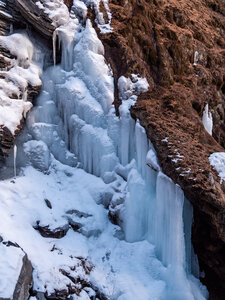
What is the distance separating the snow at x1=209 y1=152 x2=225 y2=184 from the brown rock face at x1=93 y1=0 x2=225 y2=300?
15 cm

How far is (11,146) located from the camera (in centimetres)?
852

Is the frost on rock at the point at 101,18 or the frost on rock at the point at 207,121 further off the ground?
the frost on rock at the point at 101,18

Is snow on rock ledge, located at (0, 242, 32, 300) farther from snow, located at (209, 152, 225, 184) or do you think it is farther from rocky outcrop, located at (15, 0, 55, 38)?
rocky outcrop, located at (15, 0, 55, 38)

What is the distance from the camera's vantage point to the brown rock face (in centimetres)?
721

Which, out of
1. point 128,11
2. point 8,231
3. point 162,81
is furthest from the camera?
point 128,11

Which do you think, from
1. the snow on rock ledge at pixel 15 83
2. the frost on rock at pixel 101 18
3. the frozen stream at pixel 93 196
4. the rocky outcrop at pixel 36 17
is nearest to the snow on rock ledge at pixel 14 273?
the frozen stream at pixel 93 196

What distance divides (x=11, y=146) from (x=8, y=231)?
248 cm

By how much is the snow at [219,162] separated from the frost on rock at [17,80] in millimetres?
5467

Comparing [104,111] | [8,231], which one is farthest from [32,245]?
[104,111]

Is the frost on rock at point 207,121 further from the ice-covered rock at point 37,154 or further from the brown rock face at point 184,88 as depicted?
the ice-covered rock at point 37,154

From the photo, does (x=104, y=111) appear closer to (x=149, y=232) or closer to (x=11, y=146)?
(x=11, y=146)

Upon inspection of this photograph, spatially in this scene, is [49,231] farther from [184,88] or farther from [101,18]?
[101,18]

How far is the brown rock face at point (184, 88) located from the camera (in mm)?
7215

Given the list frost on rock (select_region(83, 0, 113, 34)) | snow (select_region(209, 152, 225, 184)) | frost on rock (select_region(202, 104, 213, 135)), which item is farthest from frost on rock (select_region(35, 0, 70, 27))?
snow (select_region(209, 152, 225, 184))
